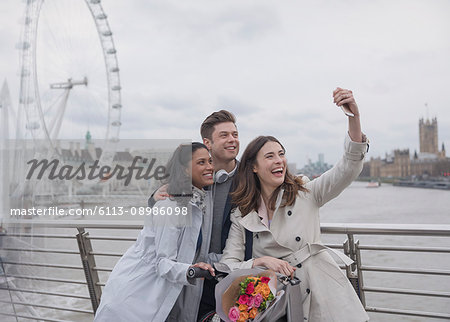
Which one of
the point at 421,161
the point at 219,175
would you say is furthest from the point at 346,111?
the point at 421,161

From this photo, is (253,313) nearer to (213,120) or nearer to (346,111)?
(346,111)

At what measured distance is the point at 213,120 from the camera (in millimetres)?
2049

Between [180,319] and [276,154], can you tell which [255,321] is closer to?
[180,319]

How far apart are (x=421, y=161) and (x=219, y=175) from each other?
46.0 metres

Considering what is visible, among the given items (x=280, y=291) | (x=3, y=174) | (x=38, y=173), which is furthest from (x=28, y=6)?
(x=280, y=291)

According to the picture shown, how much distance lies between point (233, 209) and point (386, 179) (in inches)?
1764

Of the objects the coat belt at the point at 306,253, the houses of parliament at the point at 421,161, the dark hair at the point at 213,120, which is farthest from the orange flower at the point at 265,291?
→ the houses of parliament at the point at 421,161

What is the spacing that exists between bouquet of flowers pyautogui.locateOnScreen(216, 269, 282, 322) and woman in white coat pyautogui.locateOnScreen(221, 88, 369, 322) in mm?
116

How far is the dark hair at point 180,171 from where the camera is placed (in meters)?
1.67

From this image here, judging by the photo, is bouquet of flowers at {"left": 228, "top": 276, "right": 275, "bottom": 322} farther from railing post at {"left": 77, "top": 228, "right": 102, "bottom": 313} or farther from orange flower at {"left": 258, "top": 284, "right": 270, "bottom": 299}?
railing post at {"left": 77, "top": 228, "right": 102, "bottom": 313}

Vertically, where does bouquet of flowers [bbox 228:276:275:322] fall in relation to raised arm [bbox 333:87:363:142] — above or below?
below

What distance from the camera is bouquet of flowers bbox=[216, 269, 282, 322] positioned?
1.28 meters

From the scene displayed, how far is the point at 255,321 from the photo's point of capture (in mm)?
1280

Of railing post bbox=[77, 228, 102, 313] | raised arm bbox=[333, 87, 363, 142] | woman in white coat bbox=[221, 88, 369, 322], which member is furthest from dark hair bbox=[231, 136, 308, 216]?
railing post bbox=[77, 228, 102, 313]
